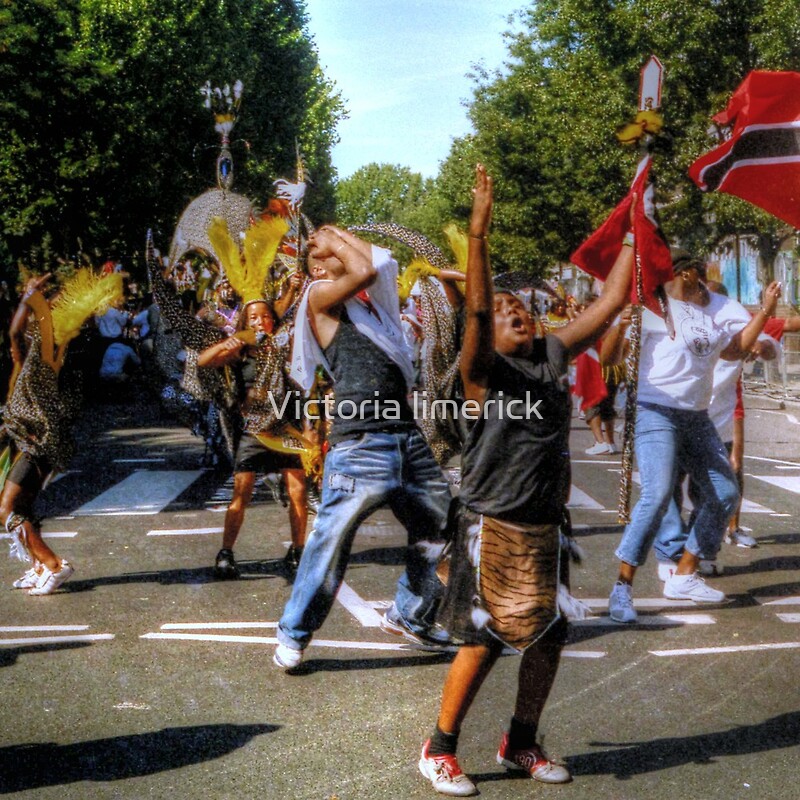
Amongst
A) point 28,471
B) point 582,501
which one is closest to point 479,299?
point 28,471

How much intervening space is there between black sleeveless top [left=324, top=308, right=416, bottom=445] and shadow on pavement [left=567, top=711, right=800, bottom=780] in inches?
65.7

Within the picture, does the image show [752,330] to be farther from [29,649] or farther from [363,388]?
[29,649]

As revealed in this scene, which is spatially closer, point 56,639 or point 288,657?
point 288,657

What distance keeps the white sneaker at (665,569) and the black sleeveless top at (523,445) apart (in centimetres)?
351

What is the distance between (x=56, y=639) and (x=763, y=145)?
4564 millimetres

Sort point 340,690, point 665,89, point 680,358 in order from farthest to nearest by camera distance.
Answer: point 665,89
point 680,358
point 340,690

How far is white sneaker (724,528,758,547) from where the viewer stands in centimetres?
928

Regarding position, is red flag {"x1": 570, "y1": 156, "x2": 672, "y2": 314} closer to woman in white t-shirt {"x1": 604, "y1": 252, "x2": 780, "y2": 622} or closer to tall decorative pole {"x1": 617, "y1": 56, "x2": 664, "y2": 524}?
tall decorative pole {"x1": 617, "y1": 56, "x2": 664, "y2": 524}

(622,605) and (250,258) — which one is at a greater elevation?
(250,258)

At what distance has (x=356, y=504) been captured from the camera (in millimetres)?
5781

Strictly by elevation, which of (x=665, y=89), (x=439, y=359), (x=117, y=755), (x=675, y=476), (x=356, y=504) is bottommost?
(x=117, y=755)

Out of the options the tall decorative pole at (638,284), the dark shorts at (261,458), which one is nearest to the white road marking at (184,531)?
the dark shorts at (261,458)

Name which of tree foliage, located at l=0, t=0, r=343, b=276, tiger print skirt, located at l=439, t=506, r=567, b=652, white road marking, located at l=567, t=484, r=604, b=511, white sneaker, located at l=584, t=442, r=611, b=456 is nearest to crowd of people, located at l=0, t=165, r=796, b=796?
tiger print skirt, located at l=439, t=506, r=567, b=652

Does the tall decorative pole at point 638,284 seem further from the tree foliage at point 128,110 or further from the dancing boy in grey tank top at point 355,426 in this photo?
the tree foliage at point 128,110
